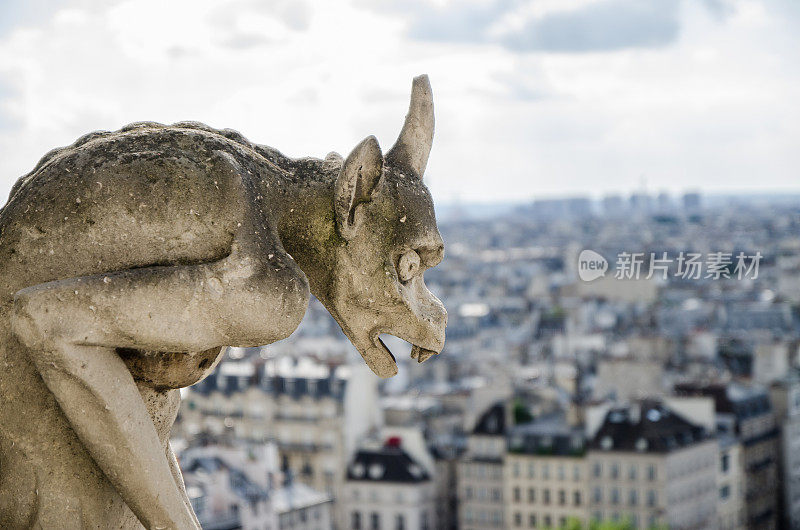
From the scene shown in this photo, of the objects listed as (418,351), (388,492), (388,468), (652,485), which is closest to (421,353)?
(418,351)

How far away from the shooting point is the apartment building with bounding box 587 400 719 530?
42.5 metres

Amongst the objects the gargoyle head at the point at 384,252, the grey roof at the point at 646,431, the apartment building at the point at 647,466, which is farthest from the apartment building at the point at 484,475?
the gargoyle head at the point at 384,252

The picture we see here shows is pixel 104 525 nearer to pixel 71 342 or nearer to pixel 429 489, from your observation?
pixel 71 342

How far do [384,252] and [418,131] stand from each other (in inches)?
15.0

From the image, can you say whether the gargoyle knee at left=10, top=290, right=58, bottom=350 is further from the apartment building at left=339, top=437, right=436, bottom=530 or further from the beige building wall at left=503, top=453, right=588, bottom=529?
the beige building wall at left=503, top=453, right=588, bottom=529

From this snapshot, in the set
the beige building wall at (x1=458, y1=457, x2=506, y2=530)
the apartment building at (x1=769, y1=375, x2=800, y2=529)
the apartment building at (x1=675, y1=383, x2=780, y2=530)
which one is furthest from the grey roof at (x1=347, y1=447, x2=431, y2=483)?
the apartment building at (x1=769, y1=375, x2=800, y2=529)

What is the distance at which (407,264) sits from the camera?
3656mm

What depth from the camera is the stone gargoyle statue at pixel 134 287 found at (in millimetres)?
3279

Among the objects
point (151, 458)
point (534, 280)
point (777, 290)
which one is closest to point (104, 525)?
point (151, 458)

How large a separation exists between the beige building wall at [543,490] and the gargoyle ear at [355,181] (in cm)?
4049

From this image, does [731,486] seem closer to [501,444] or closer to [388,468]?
[501,444]

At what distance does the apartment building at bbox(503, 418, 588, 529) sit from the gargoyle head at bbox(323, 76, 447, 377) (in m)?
40.2

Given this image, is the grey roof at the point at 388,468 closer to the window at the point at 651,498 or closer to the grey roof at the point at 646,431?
the grey roof at the point at 646,431

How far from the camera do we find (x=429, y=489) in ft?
145
